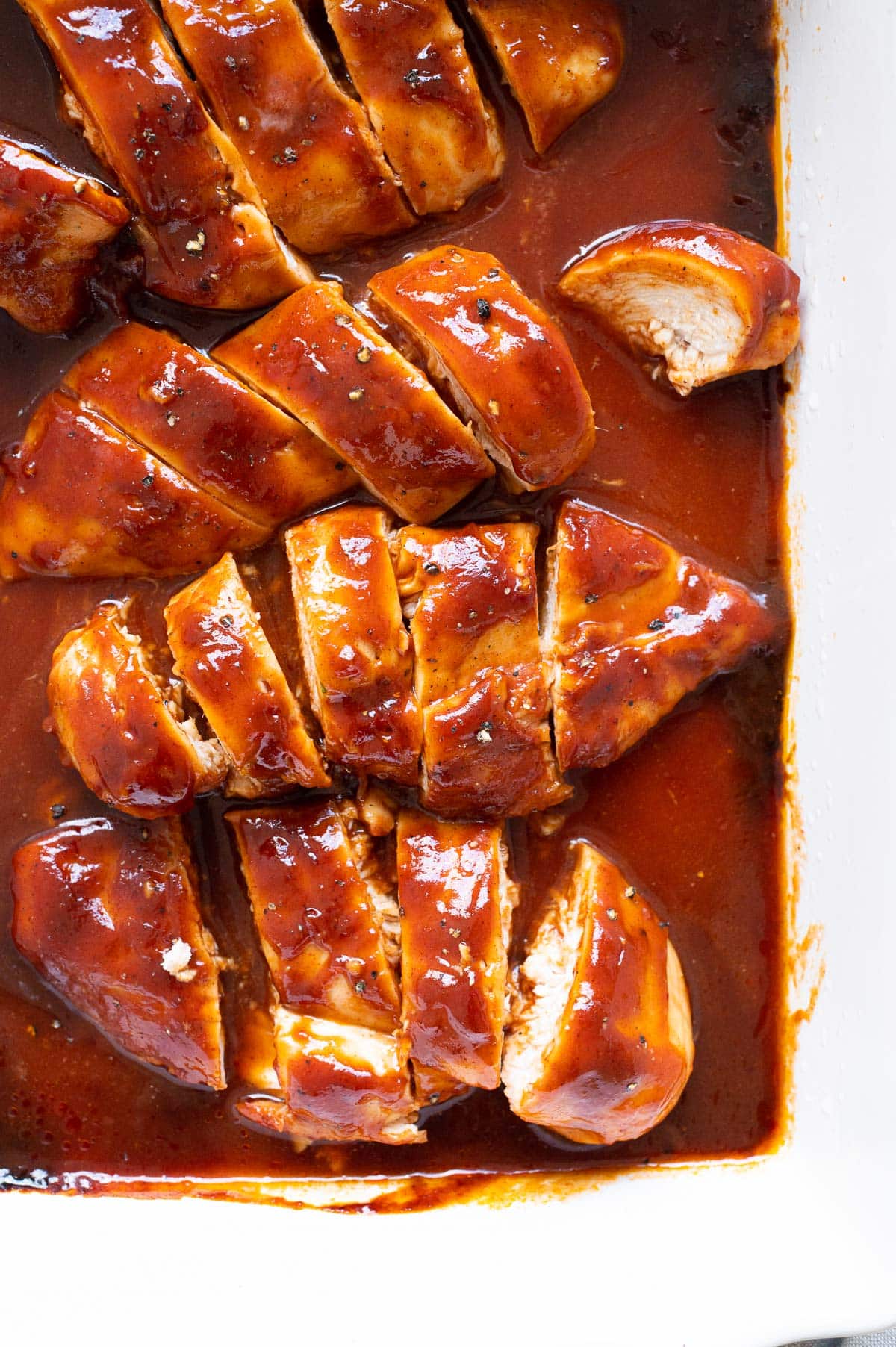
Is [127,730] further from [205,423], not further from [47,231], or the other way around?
[47,231]

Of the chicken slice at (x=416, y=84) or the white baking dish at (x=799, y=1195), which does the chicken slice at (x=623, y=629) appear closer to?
the white baking dish at (x=799, y=1195)

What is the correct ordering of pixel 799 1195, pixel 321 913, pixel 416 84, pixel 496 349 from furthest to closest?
pixel 799 1195 → pixel 321 913 → pixel 416 84 → pixel 496 349

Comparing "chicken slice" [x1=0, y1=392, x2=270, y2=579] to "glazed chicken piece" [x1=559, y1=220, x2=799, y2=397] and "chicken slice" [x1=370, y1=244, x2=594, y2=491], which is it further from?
"glazed chicken piece" [x1=559, y1=220, x2=799, y2=397]

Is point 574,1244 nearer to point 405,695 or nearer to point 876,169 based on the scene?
point 405,695

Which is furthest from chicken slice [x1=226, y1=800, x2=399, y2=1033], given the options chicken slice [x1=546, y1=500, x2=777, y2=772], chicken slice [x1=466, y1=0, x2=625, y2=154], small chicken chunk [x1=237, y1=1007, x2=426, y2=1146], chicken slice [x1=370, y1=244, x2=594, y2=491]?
chicken slice [x1=466, y1=0, x2=625, y2=154]

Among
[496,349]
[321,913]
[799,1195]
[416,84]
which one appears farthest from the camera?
[799,1195]

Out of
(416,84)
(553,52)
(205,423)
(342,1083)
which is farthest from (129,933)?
(553,52)
